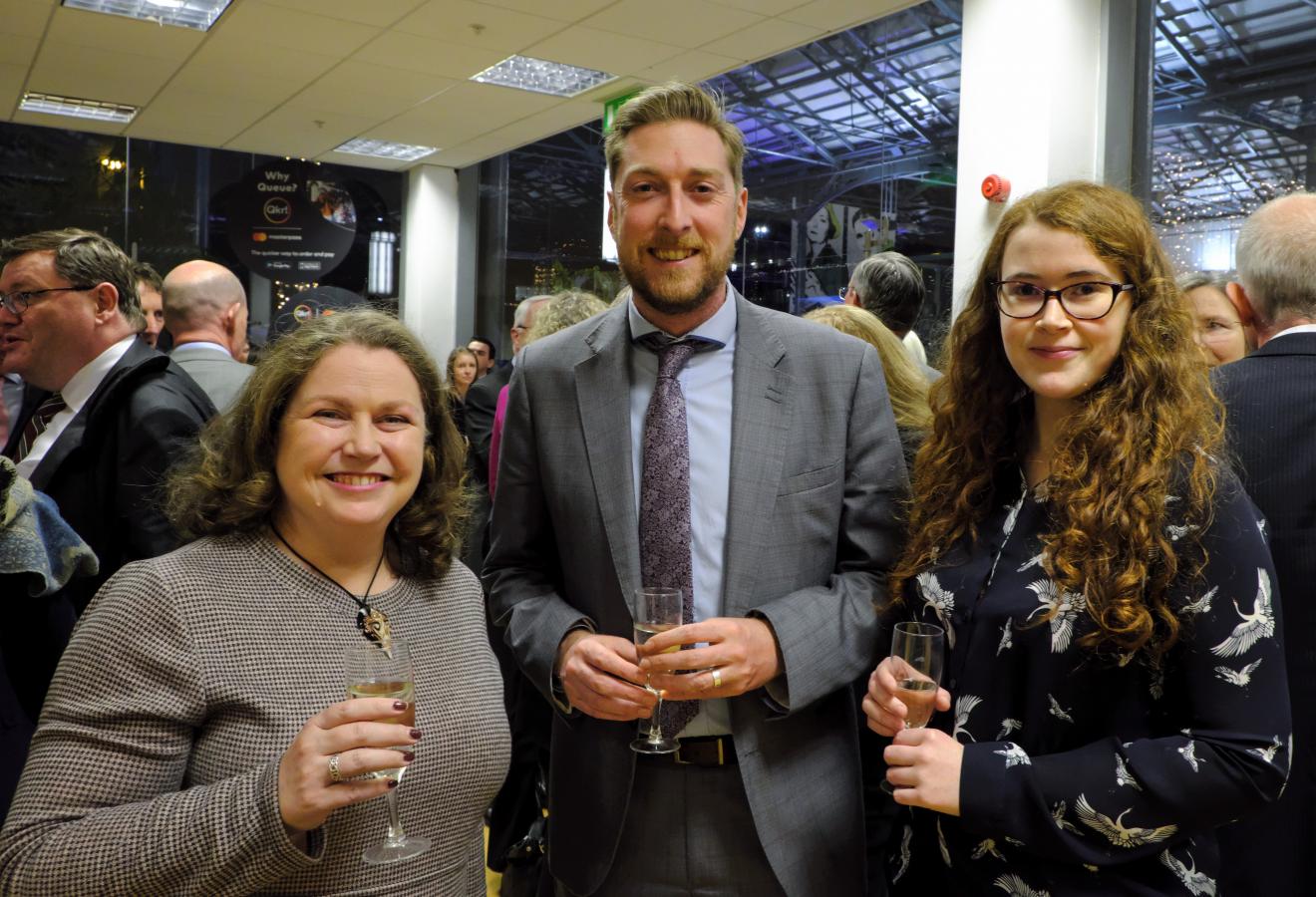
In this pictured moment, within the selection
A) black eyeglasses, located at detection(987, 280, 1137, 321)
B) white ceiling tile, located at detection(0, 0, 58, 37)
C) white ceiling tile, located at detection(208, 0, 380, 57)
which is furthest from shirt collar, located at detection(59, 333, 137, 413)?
white ceiling tile, located at detection(0, 0, 58, 37)

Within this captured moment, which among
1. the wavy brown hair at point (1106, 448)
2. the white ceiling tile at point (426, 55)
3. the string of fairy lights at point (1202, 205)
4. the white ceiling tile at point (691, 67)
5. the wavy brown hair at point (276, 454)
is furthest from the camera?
the white ceiling tile at point (691, 67)

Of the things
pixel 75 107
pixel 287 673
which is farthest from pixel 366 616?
pixel 75 107

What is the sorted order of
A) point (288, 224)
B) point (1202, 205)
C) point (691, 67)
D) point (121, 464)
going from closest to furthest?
point (121, 464) < point (1202, 205) < point (691, 67) < point (288, 224)

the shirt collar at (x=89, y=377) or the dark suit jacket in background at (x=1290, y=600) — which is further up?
the shirt collar at (x=89, y=377)

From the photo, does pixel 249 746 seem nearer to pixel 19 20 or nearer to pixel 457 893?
pixel 457 893

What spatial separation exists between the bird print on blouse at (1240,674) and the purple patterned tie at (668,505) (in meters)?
0.79

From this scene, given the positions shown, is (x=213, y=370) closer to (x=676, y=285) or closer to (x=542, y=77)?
(x=676, y=285)

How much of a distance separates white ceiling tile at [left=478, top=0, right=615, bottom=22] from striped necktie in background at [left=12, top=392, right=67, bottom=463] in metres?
3.45

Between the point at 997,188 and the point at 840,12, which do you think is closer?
the point at 997,188

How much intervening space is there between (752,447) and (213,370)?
8.37 feet

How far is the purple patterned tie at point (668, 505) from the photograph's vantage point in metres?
1.74

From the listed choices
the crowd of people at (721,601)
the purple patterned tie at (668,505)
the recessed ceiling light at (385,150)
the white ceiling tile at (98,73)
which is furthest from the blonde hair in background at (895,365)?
the recessed ceiling light at (385,150)

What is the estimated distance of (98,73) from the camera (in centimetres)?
702

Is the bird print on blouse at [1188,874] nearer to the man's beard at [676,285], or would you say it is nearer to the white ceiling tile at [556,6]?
the man's beard at [676,285]
